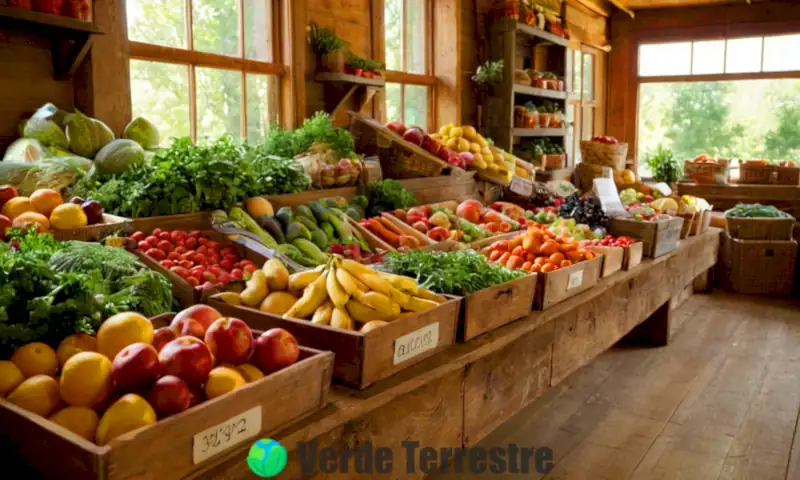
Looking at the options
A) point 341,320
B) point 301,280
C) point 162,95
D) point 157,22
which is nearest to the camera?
point 341,320

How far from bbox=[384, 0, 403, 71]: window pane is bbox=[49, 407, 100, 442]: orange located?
4.86m

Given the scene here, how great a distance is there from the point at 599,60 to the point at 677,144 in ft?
5.39

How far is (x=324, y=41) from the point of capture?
478cm

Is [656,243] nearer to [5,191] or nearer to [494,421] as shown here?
[494,421]

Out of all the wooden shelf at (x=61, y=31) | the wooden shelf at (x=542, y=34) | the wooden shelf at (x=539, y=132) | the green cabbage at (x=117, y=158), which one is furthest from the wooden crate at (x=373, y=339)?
the wooden shelf at (x=542, y=34)

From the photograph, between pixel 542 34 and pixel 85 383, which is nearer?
pixel 85 383

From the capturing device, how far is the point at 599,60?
9891mm

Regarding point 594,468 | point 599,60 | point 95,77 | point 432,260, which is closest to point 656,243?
point 594,468

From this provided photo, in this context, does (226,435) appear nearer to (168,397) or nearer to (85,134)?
(168,397)

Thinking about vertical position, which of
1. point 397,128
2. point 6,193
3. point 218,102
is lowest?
point 6,193

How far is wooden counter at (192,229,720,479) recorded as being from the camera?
168 centimetres

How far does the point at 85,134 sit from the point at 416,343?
201 cm

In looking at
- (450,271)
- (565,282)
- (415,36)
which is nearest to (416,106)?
(415,36)

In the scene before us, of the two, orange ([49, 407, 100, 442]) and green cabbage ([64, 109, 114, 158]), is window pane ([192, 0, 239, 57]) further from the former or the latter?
orange ([49, 407, 100, 442])
